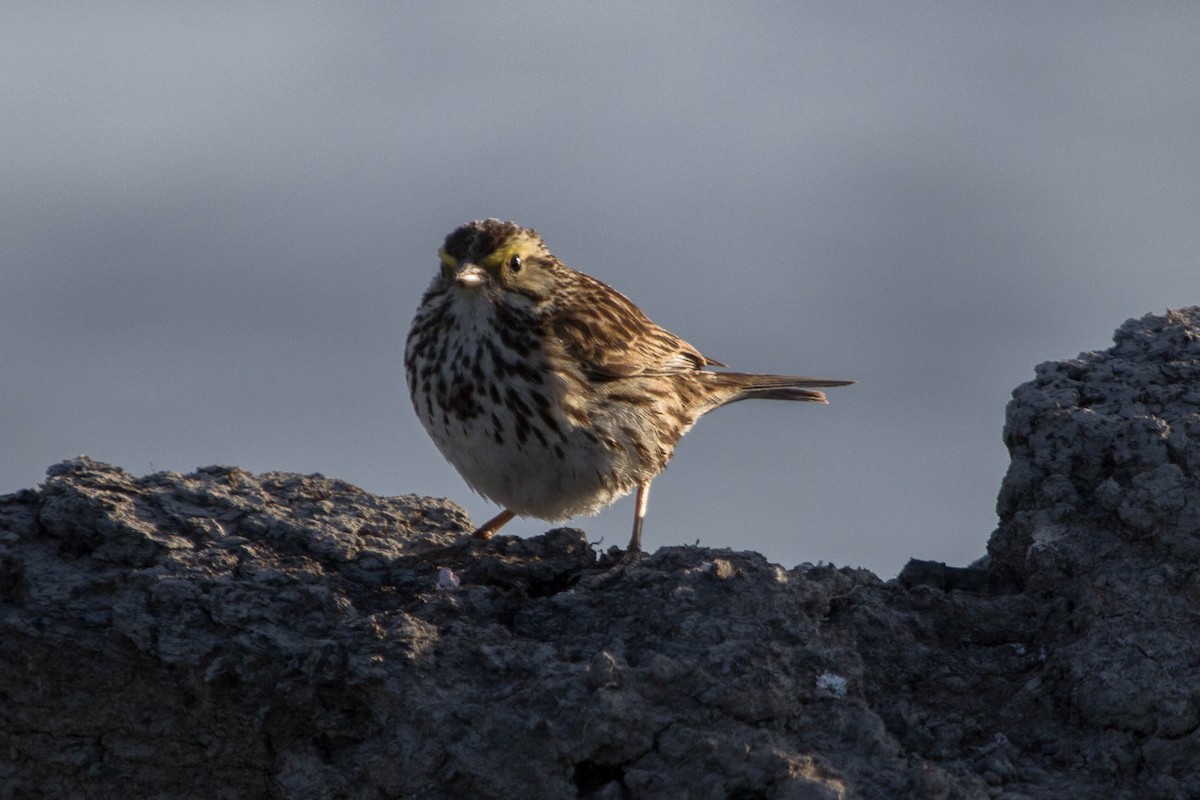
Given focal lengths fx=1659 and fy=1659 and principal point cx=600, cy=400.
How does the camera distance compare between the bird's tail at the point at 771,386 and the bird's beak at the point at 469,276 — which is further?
the bird's tail at the point at 771,386

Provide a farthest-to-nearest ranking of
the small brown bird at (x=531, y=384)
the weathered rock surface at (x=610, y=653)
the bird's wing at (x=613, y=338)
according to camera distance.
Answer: the bird's wing at (x=613, y=338), the small brown bird at (x=531, y=384), the weathered rock surface at (x=610, y=653)

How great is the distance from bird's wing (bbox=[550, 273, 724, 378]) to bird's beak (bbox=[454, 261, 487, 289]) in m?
0.39

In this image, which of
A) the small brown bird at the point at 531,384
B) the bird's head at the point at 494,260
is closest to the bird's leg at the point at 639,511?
the small brown bird at the point at 531,384

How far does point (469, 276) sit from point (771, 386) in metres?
2.46

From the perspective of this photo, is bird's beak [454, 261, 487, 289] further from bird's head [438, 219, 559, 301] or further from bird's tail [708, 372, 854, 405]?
bird's tail [708, 372, 854, 405]

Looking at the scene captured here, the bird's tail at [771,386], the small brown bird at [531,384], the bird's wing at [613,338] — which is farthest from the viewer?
the bird's tail at [771,386]

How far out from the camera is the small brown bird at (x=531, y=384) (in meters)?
7.14

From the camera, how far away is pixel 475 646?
5.08 metres

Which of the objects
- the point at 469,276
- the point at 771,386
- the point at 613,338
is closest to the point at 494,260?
the point at 469,276

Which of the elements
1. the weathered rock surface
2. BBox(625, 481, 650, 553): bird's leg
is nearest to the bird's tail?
BBox(625, 481, 650, 553): bird's leg

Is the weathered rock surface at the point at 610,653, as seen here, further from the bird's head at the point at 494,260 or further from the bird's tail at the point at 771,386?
the bird's tail at the point at 771,386

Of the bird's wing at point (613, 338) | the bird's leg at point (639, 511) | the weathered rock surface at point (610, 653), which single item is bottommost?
the weathered rock surface at point (610, 653)

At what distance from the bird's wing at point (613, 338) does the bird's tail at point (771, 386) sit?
0.80 feet

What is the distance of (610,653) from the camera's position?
4.96 m
